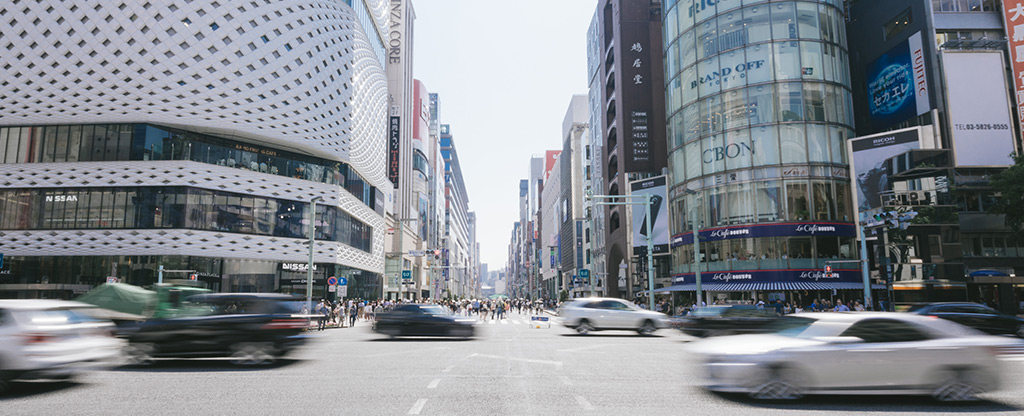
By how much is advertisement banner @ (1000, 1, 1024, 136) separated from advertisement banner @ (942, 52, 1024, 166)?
45.6 inches

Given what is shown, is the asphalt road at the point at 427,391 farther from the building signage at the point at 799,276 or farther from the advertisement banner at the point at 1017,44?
the advertisement banner at the point at 1017,44

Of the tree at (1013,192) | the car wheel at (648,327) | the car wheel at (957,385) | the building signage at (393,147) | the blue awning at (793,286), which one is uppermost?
the building signage at (393,147)

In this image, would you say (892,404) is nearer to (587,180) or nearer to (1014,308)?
(1014,308)

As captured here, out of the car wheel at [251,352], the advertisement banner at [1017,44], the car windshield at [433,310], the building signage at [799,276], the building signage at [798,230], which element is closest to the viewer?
the car wheel at [251,352]

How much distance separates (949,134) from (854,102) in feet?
32.9

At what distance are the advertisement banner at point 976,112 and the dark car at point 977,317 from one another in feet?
80.3

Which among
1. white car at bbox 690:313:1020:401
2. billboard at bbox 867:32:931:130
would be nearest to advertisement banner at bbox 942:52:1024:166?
billboard at bbox 867:32:931:130

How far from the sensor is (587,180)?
97875mm

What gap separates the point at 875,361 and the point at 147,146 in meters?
49.3

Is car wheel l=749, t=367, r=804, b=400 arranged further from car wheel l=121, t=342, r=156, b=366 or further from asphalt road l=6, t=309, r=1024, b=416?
car wheel l=121, t=342, r=156, b=366

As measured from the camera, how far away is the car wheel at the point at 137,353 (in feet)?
44.5

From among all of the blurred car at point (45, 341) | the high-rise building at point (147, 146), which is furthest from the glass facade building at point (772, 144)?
the blurred car at point (45, 341)

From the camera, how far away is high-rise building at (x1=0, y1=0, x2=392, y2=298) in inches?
1741

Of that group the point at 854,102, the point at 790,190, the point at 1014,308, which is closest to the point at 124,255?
the point at 790,190
